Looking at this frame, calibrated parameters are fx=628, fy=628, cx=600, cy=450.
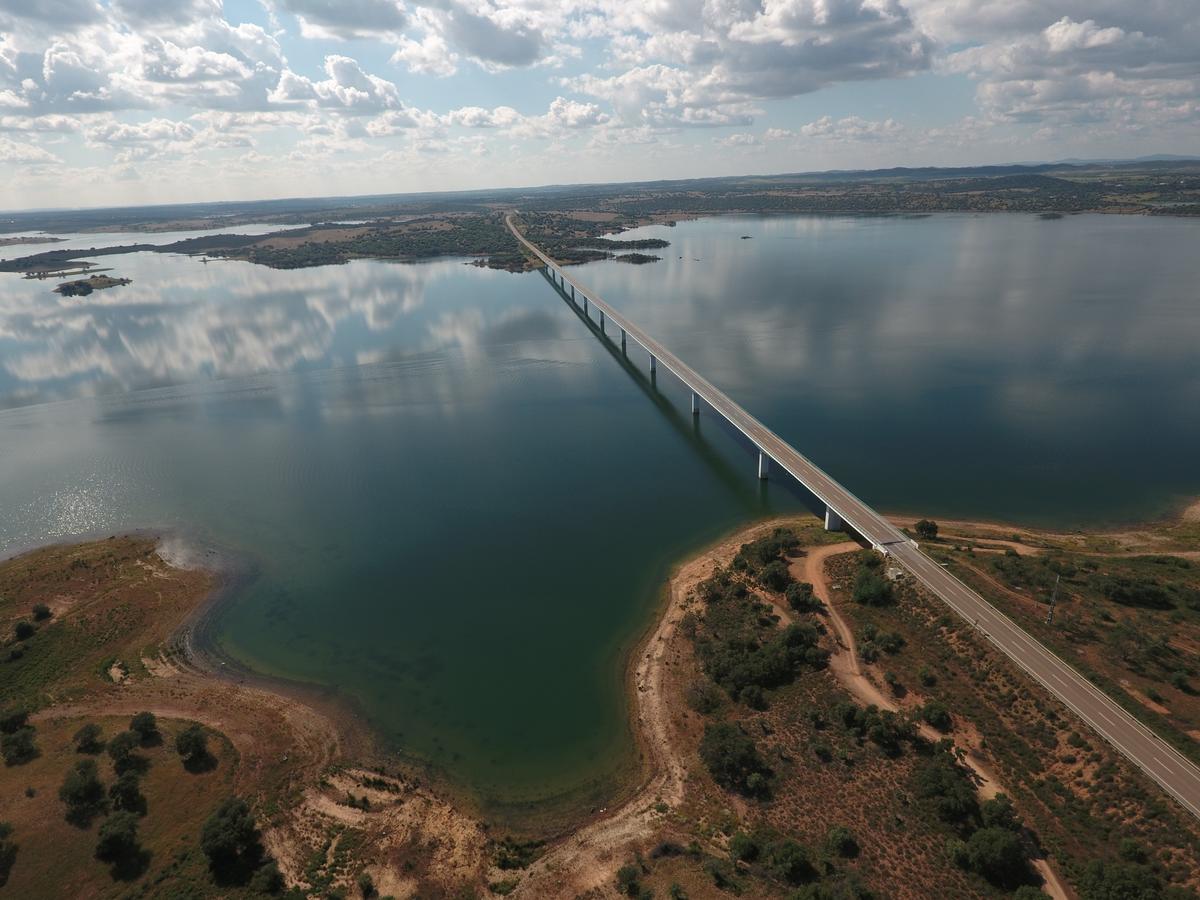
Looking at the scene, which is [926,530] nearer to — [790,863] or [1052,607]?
[1052,607]

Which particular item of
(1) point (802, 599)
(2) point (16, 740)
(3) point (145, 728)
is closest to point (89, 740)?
(3) point (145, 728)

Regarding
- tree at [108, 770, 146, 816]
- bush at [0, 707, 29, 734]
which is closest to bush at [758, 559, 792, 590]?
tree at [108, 770, 146, 816]

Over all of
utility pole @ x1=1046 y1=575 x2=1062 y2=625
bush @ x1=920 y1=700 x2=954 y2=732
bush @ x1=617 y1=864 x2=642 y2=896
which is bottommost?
bush @ x1=617 y1=864 x2=642 y2=896

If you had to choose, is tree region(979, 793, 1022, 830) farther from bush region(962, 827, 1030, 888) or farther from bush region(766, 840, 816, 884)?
bush region(766, 840, 816, 884)

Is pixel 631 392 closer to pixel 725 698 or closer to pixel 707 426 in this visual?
pixel 707 426

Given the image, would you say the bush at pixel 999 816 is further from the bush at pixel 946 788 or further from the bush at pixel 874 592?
the bush at pixel 874 592

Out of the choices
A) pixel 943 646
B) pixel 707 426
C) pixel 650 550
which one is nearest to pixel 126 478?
pixel 650 550
